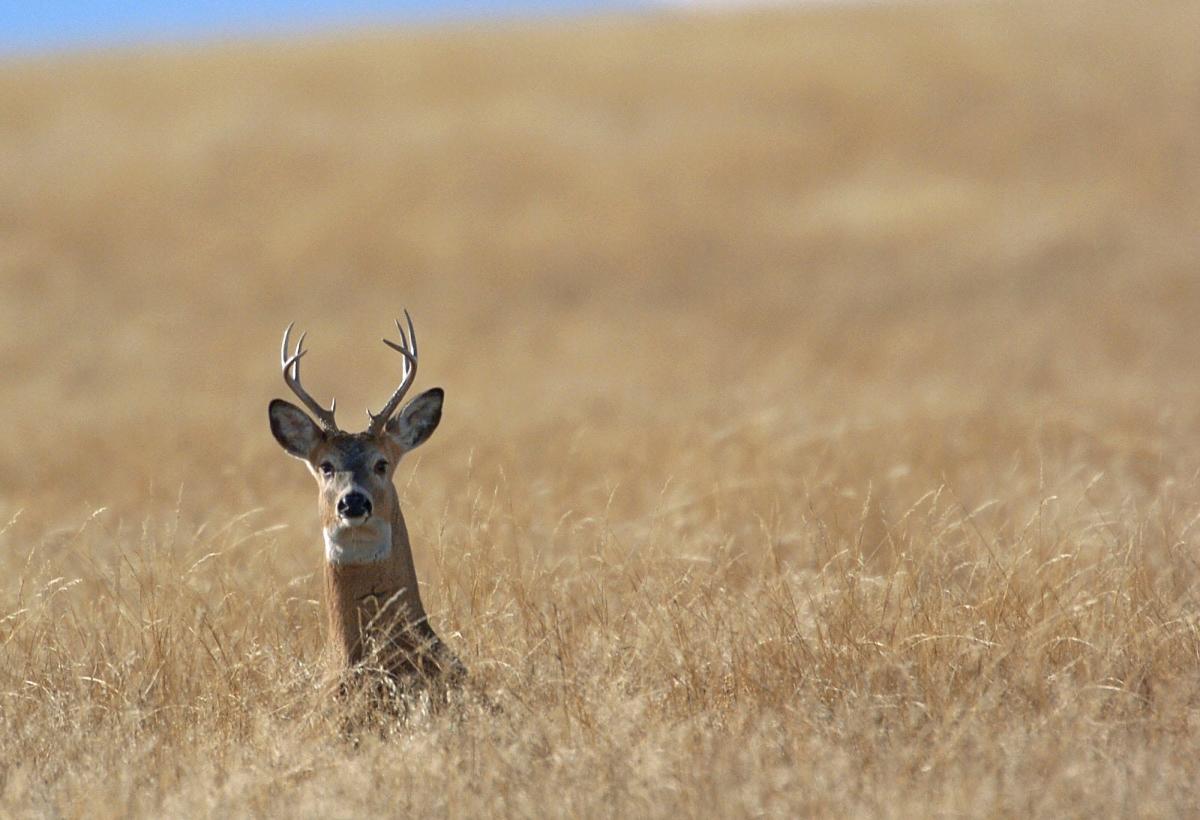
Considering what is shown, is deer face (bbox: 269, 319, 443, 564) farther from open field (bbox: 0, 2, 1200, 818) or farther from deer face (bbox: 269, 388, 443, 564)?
open field (bbox: 0, 2, 1200, 818)

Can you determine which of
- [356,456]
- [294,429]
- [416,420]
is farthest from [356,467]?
[416,420]

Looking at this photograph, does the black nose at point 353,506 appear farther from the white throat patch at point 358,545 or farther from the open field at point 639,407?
the open field at point 639,407

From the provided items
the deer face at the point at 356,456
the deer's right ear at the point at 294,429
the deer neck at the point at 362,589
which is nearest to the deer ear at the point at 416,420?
the deer face at the point at 356,456

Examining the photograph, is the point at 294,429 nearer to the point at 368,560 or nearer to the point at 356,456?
the point at 356,456

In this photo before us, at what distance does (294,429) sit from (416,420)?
1.35 feet

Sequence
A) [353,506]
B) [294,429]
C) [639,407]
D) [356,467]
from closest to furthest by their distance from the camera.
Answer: [353,506] < [356,467] < [294,429] < [639,407]

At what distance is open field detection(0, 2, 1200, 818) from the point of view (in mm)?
4746

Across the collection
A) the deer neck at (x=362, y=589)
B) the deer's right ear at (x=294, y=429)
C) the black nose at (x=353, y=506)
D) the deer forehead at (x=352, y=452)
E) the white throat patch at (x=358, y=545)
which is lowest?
the deer neck at (x=362, y=589)

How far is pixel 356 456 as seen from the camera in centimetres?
555

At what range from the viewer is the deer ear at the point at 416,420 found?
5.87m

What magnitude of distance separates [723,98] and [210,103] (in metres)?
8.48

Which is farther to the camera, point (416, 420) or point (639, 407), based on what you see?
point (639, 407)

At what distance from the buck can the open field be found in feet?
0.66

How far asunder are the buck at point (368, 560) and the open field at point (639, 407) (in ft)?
0.66
